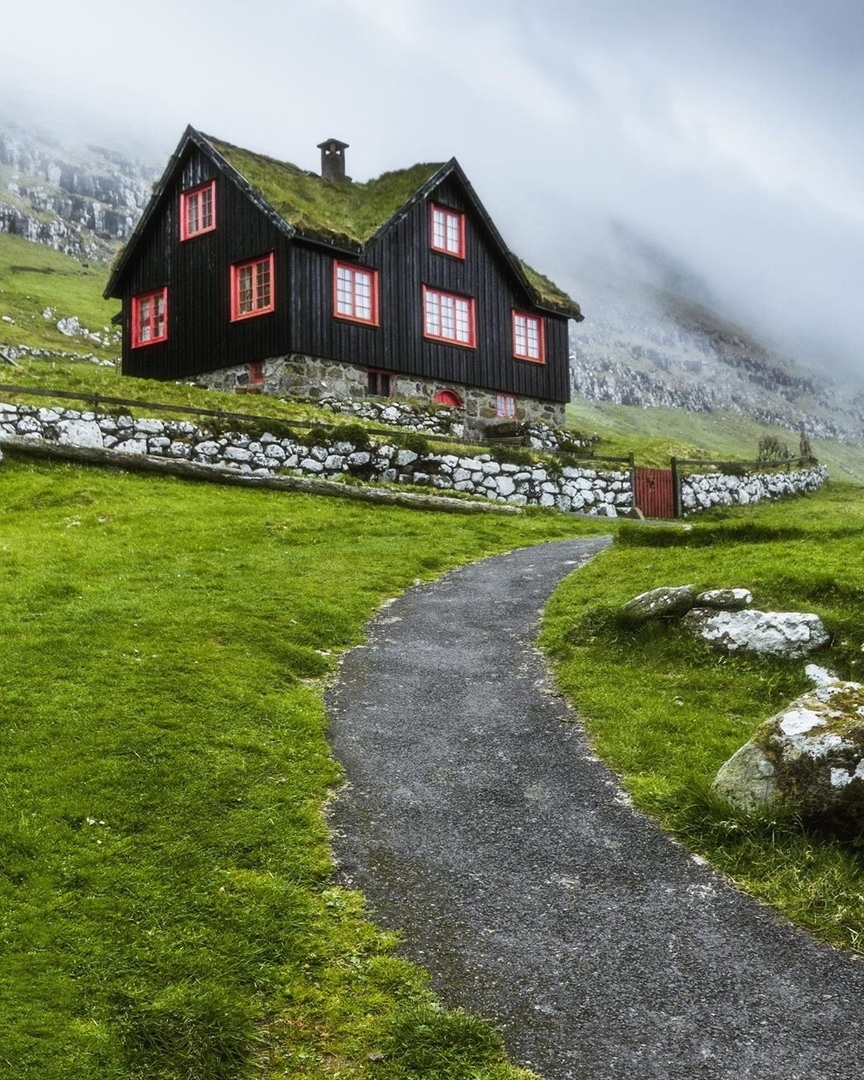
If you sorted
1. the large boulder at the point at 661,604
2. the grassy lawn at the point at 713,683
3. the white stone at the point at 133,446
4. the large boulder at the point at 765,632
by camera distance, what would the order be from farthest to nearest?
the white stone at the point at 133,446, the large boulder at the point at 661,604, the large boulder at the point at 765,632, the grassy lawn at the point at 713,683

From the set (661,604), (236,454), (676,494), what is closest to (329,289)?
(236,454)

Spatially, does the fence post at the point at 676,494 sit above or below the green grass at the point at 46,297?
below

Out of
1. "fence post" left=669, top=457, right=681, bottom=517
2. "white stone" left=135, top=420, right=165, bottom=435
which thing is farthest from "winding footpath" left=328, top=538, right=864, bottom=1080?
"fence post" left=669, top=457, right=681, bottom=517

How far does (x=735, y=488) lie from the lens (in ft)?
121

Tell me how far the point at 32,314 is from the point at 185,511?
11023 centimetres

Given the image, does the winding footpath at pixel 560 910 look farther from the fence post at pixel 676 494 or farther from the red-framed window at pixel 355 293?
the red-framed window at pixel 355 293

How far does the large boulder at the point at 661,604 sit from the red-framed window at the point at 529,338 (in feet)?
106

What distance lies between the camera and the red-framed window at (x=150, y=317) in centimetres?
4150

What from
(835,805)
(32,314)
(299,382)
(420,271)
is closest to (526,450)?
(299,382)

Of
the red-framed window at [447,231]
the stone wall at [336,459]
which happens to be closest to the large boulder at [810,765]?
the stone wall at [336,459]

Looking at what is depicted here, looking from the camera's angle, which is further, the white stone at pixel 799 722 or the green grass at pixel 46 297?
the green grass at pixel 46 297

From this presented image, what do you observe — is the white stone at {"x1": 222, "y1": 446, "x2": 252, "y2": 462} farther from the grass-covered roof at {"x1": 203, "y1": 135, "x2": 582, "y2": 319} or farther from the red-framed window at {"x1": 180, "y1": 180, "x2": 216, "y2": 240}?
the red-framed window at {"x1": 180, "y1": 180, "x2": 216, "y2": 240}

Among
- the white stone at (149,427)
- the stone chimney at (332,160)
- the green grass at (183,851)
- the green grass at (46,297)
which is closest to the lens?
the green grass at (183,851)

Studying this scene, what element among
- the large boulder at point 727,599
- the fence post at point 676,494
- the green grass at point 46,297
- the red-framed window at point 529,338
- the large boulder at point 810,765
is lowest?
the large boulder at point 810,765
